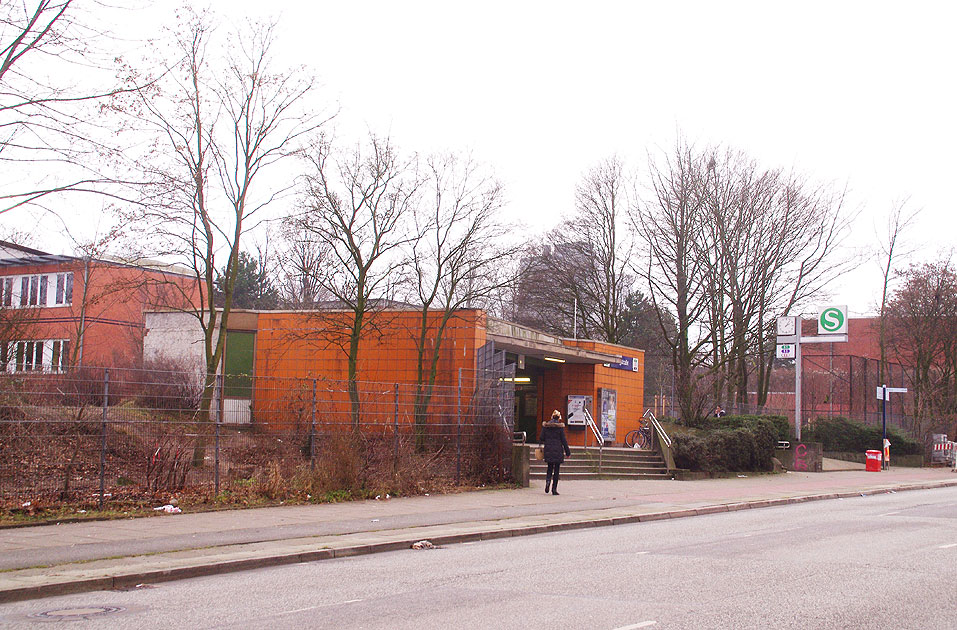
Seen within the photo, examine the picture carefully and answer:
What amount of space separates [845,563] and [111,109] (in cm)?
1089

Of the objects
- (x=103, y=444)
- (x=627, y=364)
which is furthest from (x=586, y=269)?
(x=103, y=444)

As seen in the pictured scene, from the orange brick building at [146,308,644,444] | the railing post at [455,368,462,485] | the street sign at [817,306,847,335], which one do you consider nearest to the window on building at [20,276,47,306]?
the orange brick building at [146,308,644,444]

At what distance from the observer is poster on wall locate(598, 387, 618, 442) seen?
3394 cm

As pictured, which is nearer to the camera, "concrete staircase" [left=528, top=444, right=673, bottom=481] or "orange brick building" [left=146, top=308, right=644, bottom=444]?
"concrete staircase" [left=528, top=444, right=673, bottom=481]

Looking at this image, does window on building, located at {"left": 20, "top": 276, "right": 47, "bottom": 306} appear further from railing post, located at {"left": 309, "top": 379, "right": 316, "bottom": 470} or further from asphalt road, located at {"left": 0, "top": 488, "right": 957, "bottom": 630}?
asphalt road, located at {"left": 0, "top": 488, "right": 957, "bottom": 630}

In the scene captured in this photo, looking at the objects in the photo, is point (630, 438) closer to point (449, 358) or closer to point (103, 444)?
point (449, 358)

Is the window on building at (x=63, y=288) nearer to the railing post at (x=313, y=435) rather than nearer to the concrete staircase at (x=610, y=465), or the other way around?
the concrete staircase at (x=610, y=465)

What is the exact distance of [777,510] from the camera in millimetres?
19141

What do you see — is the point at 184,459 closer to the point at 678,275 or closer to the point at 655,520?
the point at 655,520

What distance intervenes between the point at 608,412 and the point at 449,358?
7.96 meters

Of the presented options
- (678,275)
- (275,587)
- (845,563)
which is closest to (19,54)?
(275,587)

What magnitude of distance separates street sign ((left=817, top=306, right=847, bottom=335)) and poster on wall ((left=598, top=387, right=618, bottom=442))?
9.34m

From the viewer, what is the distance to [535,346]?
2727cm

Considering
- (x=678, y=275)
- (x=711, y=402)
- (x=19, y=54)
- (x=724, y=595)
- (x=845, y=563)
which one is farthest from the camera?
(x=711, y=402)
